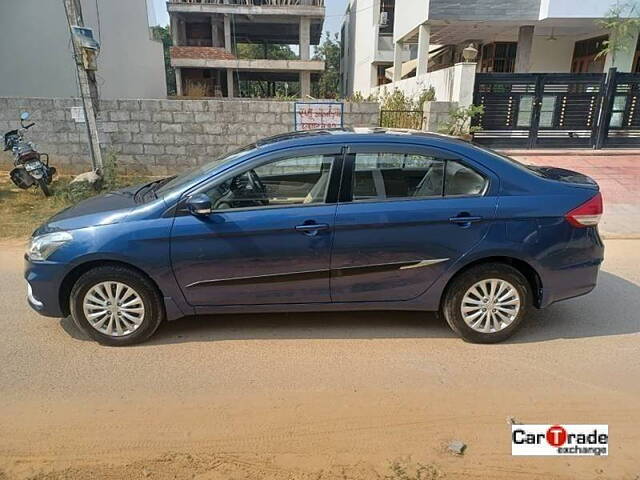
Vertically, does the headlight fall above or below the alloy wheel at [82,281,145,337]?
above

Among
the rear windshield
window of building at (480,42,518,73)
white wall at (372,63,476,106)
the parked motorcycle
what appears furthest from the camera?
window of building at (480,42,518,73)

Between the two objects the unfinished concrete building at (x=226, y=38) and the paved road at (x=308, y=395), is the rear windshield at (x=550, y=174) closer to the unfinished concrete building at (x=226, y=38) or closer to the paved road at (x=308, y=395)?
the paved road at (x=308, y=395)

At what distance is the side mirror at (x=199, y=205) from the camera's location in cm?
315

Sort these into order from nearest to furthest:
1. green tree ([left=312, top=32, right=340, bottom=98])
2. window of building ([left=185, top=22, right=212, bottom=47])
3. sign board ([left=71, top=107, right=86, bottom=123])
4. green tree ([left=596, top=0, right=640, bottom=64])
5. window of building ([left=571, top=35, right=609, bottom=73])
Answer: sign board ([left=71, top=107, right=86, bottom=123]) → green tree ([left=596, top=0, right=640, bottom=64]) → window of building ([left=571, top=35, right=609, bottom=73]) → window of building ([left=185, top=22, right=212, bottom=47]) → green tree ([left=312, top=32, right=340, bottom=98])

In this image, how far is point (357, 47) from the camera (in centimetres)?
3372

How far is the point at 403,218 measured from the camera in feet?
10.7

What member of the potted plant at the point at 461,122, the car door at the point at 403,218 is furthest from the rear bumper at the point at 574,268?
the potted plant at the point at 461,122

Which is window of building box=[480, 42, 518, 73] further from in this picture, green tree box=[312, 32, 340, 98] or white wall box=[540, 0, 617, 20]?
green tree box=[312, 32, 340, 98]

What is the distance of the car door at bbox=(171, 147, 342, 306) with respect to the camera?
3.23 metres

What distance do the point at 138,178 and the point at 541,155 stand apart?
953cm

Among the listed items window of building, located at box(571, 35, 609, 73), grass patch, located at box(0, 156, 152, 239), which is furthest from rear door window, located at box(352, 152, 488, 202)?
window of building, located at box(571, 35, 609, 73)

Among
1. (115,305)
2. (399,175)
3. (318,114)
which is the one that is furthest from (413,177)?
(318,114)

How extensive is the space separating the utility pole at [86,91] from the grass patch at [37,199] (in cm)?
25

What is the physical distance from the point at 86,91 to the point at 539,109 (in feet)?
34.0
